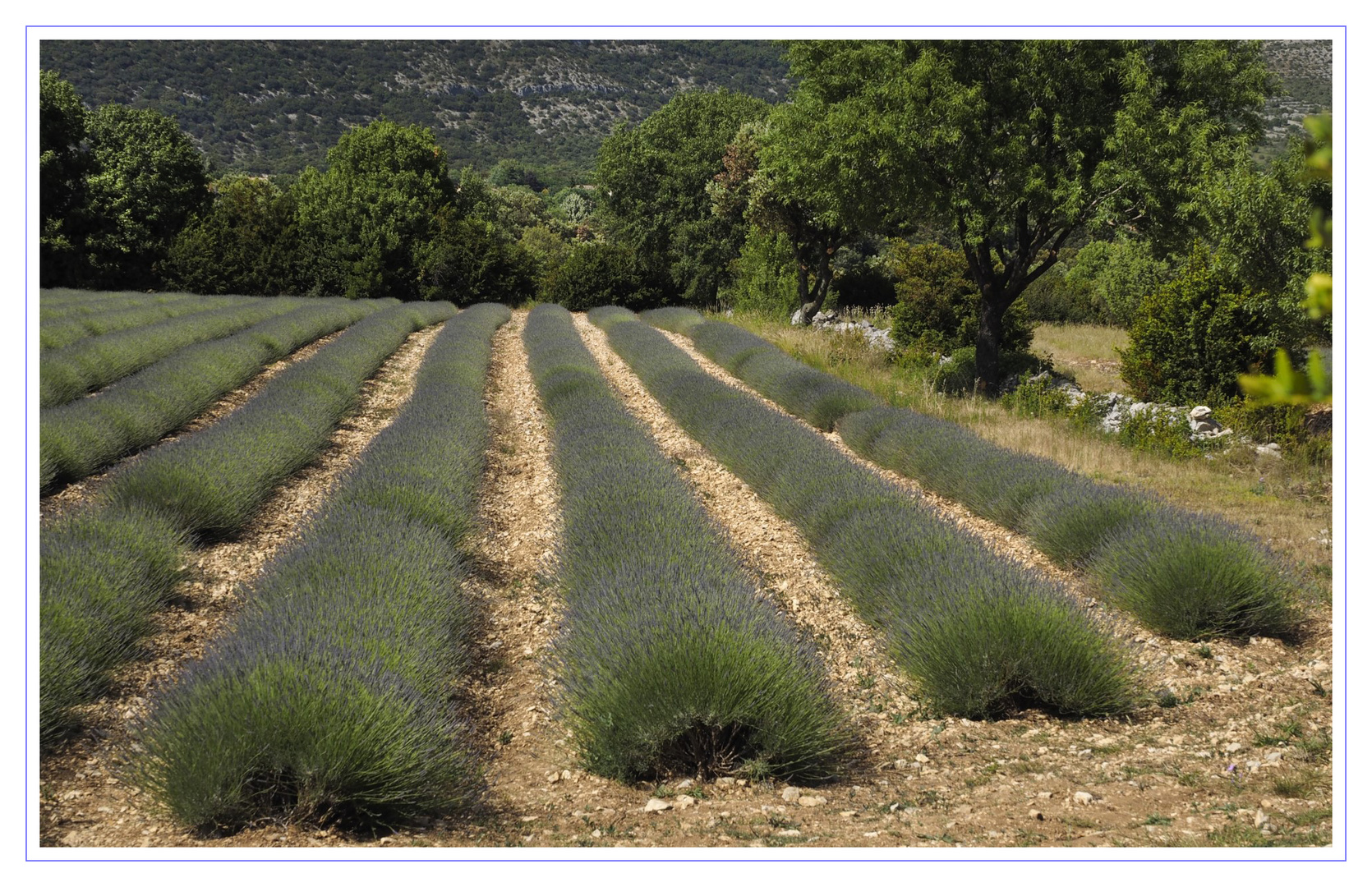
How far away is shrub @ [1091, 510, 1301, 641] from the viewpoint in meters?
4.39

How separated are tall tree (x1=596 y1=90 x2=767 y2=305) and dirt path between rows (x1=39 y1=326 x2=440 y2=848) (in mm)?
23143

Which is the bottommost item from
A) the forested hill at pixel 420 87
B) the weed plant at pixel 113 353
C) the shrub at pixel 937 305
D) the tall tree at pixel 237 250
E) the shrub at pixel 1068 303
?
the weed plant at pixel 113 353

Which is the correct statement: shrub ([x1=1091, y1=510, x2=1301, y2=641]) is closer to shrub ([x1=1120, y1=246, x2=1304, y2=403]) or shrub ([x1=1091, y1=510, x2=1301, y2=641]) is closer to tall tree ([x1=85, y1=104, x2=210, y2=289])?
shrub ([x1=1120, y1=246, x2=1304, y2=403])

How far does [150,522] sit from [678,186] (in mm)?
26865

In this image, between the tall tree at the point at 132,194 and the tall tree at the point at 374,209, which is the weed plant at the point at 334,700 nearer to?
the tall tree at the point at 374,209

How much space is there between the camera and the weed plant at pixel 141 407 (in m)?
5.77

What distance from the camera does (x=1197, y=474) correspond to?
745 cm

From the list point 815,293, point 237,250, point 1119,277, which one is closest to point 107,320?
point 815,293

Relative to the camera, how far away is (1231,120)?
11.2 metres

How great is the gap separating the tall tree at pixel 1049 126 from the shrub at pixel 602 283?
1868 centimetres

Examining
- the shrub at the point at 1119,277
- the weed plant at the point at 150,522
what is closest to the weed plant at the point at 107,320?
the weed plant at the point at 150,522
